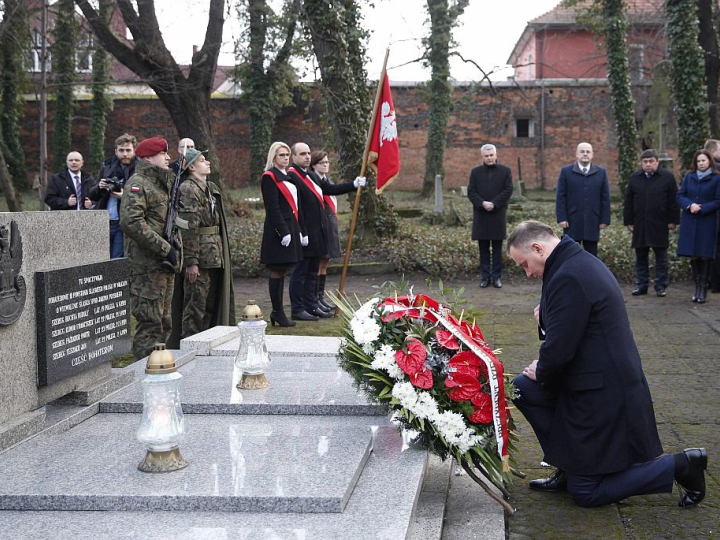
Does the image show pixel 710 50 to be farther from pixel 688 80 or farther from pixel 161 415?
pixel 161 415

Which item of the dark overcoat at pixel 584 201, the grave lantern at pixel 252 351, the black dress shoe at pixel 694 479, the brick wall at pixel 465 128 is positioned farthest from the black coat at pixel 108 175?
the brick wall at pixel 465 128

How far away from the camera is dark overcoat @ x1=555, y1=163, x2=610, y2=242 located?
1120 centimetres

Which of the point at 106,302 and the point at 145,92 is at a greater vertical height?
the point at 145,92

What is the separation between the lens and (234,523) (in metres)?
3.40

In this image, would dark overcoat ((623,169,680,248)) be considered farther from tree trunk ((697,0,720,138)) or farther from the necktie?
the necktie

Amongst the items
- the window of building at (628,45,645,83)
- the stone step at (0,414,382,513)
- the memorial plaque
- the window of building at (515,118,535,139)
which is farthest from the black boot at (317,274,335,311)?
the window of building at (628,45,645,83)

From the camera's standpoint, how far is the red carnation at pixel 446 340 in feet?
13.9

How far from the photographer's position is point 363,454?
13.5 ft

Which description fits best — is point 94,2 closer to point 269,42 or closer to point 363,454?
point 269,42

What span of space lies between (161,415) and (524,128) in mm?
30309

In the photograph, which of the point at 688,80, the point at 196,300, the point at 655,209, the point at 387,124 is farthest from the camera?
the point at 688,80

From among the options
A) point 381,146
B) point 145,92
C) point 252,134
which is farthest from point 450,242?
point 145,92

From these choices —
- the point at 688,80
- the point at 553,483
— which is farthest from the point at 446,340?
the point at 688,80

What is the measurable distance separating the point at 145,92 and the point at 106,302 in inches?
1193
